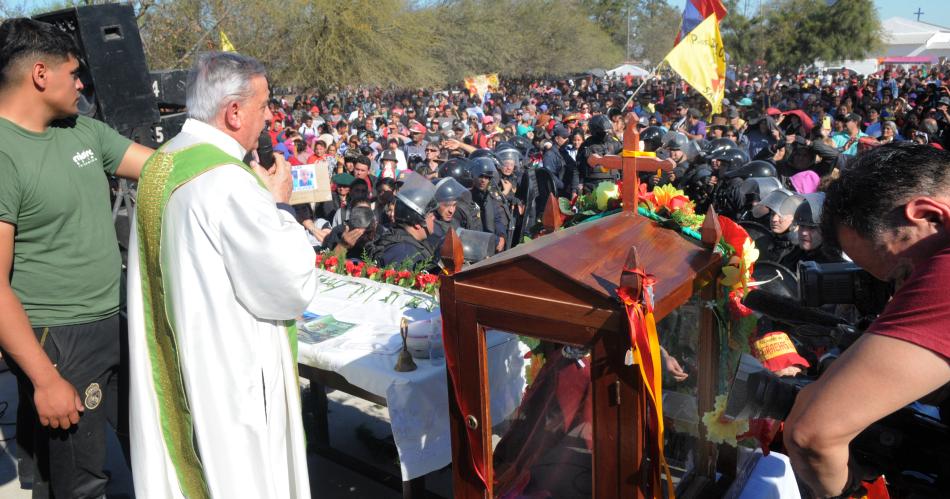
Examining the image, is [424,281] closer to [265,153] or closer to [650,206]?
[265,153]

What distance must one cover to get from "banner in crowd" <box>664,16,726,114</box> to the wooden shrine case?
27.7ft

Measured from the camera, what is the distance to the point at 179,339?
8.25 ft

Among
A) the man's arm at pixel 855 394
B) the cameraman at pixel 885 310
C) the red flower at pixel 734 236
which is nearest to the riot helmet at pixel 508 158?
the red flower at pixel 734 236

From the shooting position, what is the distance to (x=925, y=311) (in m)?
1.37

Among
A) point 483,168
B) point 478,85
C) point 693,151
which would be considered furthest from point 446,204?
point 478,85

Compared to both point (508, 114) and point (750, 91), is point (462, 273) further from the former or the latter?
point (750, 91)

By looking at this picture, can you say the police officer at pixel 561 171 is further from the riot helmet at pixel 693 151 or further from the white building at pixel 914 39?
the white building at pixel 914 39

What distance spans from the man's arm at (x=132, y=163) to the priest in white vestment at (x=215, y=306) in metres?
0.54

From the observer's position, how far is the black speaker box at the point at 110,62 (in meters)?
4.59

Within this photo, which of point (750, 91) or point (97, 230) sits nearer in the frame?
point (97, 230)

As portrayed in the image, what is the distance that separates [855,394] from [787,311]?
0.75 m

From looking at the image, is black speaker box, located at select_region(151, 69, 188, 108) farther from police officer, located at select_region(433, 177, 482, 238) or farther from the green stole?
the green stole

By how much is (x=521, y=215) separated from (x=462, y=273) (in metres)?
6.68

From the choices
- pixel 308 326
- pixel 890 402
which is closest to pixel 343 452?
pixel 308 326
